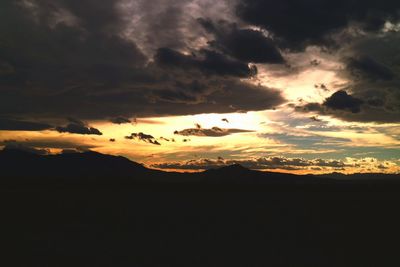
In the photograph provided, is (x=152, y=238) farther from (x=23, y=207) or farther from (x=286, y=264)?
(x=23, y=207)

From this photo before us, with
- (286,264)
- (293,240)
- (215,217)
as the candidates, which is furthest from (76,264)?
(215,217)

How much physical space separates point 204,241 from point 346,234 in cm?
1773

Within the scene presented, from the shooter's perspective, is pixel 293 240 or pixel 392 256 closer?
pixel 392 256

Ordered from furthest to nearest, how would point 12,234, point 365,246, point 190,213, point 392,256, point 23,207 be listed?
1. point 23,207
2. point 190,213
3. point 12,234
4. point 365,246
5. point 392,256

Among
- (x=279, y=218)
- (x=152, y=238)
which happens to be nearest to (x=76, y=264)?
(x=152, y=238)

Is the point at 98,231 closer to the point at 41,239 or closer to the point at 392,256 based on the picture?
the point at 41,239

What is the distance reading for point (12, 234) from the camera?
149 ft

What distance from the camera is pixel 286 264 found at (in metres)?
34.1

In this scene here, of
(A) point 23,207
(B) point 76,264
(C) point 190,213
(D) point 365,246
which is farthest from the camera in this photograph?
(A) point 23,207

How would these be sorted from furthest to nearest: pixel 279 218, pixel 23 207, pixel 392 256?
1. pixel 23 207
2. pixel 279 218
3. pixel 392 256

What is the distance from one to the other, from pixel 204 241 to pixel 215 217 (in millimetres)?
17095

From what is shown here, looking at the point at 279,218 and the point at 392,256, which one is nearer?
the point at 392,256

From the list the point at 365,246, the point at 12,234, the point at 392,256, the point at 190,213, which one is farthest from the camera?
the point at 190,213

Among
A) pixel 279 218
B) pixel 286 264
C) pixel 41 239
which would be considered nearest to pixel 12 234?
pixel 41 239
